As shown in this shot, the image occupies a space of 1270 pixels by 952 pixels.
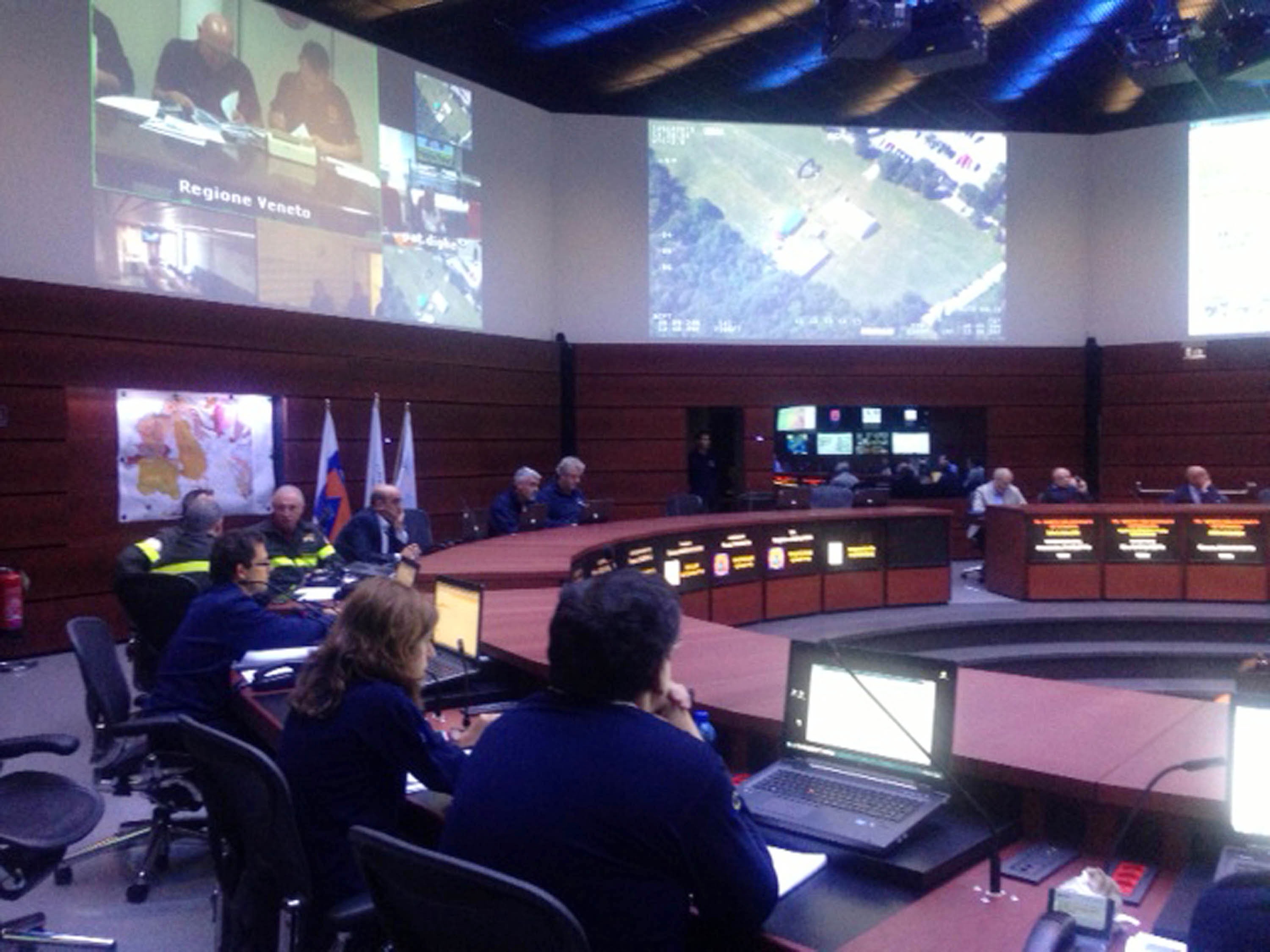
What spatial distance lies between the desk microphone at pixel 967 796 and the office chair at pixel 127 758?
218 centimetres

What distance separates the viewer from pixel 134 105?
6.68 meters

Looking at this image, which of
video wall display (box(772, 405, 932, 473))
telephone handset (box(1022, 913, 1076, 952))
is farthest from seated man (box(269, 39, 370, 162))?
telephone handset (box(1022, 913, 1076, 952))

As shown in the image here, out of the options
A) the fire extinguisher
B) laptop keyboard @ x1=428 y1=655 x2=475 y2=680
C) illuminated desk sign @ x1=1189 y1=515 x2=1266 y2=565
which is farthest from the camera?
illuminated desk sign @ x1=1189 y1=515 x2=1266 y2=565

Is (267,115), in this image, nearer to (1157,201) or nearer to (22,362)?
(22,362)

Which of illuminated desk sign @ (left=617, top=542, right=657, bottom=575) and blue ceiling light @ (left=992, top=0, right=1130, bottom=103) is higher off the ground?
blue ceiling light @ (left=992, top=0, right=1130, bottom=103)

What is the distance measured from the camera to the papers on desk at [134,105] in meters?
6.58

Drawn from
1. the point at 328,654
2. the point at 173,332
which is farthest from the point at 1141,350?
the point at 328,654

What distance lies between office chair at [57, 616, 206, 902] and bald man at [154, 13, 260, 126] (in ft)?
14.9

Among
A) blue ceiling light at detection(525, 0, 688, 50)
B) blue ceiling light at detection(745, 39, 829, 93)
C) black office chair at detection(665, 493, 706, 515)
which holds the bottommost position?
black office chair at detection(665, 493, 706, 515)

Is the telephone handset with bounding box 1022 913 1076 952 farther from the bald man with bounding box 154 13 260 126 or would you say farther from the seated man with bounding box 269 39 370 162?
the seated man with bounding box 269 39 370 162

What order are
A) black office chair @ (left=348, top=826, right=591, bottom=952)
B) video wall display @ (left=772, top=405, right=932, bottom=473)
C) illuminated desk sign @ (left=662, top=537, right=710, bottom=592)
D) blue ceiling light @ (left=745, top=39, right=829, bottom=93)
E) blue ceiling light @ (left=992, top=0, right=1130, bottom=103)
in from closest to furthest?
black office chair @ (left=348, top=826, right=591, bottom=952), illuminated desk sign @ (left=662, top=537, right=710, bottom=592), blue ceiling light @ (left=992, top=0, right=1130, bottom=103), blue ceiling light @ (left=745, top=39, right=829, bottom=93), video wall display @ (left=772, top=405, right=932, bottom=473)

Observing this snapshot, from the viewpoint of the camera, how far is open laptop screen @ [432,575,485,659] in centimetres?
325

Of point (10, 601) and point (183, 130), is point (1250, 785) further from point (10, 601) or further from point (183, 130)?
point (183, 130)

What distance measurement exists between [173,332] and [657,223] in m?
4.86
